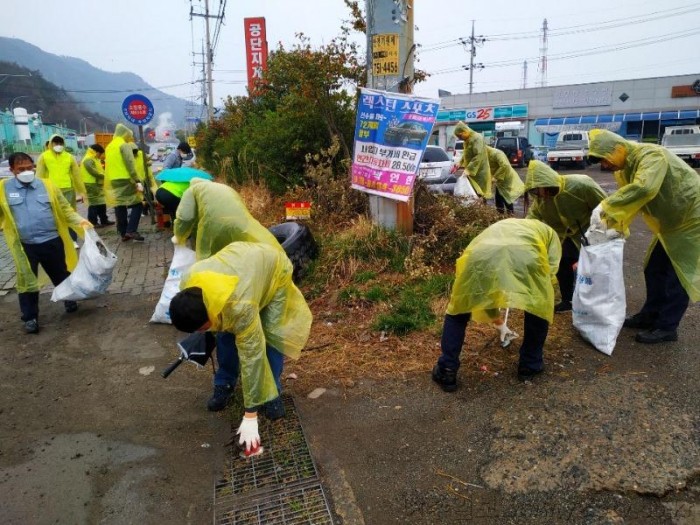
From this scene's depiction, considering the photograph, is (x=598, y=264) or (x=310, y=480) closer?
(x=310, y=480)

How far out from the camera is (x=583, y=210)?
4.17 meters

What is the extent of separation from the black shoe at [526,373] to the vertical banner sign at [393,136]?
231cm

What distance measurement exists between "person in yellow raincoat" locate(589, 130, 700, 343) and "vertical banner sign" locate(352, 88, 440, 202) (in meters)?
1.69

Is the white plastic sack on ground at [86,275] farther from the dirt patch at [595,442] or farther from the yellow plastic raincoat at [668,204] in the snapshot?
the yellow plastic raincoat at [668,204]

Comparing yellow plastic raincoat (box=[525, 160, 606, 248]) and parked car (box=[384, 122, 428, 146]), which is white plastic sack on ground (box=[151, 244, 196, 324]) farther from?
yellow plastic raincoat (box=[525, 160, 606, 248])

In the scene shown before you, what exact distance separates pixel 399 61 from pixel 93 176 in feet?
20.4

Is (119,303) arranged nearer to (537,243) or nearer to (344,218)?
(344,218)

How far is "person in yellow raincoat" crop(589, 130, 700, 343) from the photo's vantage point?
3.58 metres

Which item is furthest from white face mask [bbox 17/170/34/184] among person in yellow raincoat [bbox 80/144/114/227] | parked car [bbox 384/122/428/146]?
person in yellow raincoat [bbox 80/144/114/227]

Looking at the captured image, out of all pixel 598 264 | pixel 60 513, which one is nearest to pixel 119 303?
pixel 60 513

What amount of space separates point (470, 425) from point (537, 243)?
119cm

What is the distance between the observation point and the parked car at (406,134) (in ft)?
16.4

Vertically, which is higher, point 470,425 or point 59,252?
point 59,252

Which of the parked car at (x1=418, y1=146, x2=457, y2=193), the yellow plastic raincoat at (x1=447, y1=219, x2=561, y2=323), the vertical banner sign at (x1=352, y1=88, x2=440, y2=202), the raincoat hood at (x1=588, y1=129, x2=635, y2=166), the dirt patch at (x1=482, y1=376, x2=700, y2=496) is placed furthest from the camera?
the parked car at (x1=418, y1=146, x2=457, y2=193)
